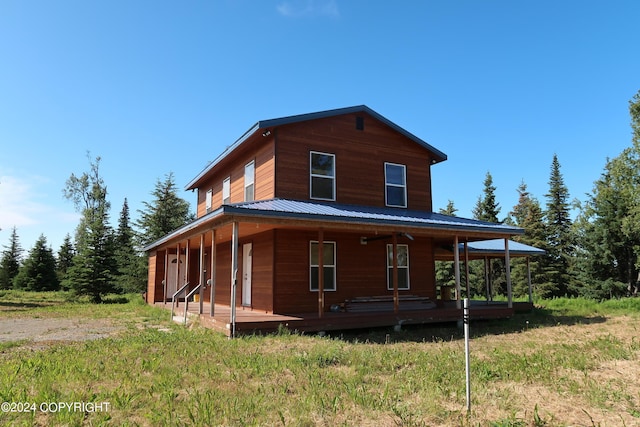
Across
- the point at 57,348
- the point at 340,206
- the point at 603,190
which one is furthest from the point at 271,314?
the point at 603,190

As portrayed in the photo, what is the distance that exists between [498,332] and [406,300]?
2.84 m

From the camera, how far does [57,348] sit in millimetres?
8500

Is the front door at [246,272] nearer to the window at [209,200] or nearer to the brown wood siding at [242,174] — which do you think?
the brown wood siding at [242,174]

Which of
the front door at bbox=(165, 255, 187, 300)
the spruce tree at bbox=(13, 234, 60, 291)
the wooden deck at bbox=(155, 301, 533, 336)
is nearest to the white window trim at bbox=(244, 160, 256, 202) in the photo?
the wooden deck at bbox=(155, 301, 533, 336)

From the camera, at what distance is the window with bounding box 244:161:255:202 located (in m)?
14.3

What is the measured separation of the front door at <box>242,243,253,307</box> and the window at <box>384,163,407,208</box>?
489cm

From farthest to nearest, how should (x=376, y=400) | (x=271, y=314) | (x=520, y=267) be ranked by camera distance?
(x=520, y=267), (x=271, y=314), (x=376, y=400)

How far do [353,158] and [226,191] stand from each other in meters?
5.54

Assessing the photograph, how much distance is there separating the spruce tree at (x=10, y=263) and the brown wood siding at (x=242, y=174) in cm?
3177

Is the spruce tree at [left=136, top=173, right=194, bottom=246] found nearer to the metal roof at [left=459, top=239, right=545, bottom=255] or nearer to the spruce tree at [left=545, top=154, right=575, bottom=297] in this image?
the metal roof at [left=459, top=239, right=545, bottom=255]

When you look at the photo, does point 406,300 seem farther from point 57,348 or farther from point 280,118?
point 57,348

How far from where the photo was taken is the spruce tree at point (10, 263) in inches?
1583

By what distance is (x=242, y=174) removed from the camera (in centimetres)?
1528

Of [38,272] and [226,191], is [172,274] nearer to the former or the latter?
[226,191]
